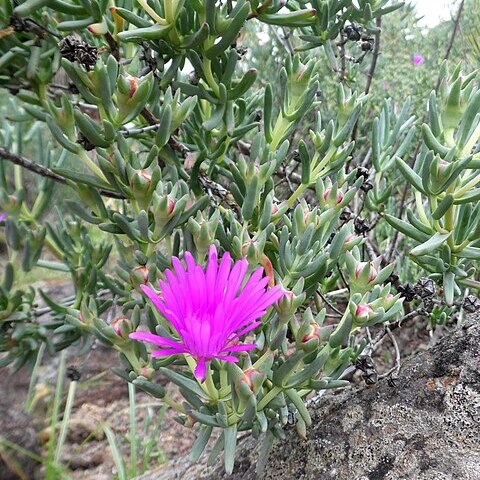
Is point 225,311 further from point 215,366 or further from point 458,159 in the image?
point 458,159

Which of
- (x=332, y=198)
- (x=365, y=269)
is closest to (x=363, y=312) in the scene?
(x=365, y=269)

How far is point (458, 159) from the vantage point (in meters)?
0.68

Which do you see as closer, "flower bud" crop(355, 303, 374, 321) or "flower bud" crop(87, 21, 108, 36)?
"flower bud" crop(355, 303, 374, 321)

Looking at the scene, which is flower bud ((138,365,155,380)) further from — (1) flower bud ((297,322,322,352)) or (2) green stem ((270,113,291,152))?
(2) green stem ((270,113,291,152))

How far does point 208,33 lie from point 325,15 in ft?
0.91

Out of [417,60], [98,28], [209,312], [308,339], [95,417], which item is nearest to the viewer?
[209,312]

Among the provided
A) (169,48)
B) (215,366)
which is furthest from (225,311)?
(169,48)

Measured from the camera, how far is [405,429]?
29.7 inches

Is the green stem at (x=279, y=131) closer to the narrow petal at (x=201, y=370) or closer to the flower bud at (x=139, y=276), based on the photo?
the flower bud at (x=139, y=276)

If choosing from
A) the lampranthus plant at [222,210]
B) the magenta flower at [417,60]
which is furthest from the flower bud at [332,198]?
the magenta flower at [417,60]

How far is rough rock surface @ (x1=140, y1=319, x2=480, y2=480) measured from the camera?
72 cm

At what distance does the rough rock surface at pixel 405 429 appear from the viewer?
28.3 inches

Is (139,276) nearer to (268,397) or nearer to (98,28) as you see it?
(268,397)

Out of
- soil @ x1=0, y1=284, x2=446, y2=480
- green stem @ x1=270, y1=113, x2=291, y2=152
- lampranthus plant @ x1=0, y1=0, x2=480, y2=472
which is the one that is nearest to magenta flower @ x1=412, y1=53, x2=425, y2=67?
soil @ x1=0, y1=284, x2=446, y2=480
